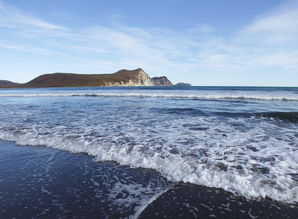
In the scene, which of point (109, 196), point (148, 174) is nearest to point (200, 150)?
point (148, 174)

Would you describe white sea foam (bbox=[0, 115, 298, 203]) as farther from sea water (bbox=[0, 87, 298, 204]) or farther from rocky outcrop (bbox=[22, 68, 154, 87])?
rocky outcrop (bbox=[22, 68, 154, 87])

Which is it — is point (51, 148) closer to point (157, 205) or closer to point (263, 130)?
point (157, 205)

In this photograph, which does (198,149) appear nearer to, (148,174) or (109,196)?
(148,174)

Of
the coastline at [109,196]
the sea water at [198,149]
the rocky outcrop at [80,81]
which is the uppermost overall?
the rocky outcrop at [80,81]

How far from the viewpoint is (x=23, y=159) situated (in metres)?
Answer: 6.84

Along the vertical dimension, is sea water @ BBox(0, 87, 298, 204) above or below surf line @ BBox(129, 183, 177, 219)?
above

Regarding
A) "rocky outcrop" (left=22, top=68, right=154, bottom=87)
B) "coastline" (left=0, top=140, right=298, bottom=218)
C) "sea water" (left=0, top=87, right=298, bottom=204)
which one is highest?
"rocky outcrop" (left=22, top=68, right=154, bottom=87)

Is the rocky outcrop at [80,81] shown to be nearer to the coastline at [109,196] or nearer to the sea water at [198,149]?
the sea water at [198,149]

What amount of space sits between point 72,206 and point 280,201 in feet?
12.7

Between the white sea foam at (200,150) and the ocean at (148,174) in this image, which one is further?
the white sea foam at (200,150)

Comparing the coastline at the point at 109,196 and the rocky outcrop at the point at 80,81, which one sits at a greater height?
the rocky outcrop at the point at 80,81

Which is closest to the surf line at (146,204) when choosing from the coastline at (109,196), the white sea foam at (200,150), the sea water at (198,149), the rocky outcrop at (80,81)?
the coastline at (109,196)

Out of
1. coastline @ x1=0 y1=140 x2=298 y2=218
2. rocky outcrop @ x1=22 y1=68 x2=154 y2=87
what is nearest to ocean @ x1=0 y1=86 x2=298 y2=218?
coastline @ x1=0 y1=140 x2=298 y2=218

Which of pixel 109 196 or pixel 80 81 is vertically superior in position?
pixel 80 81
